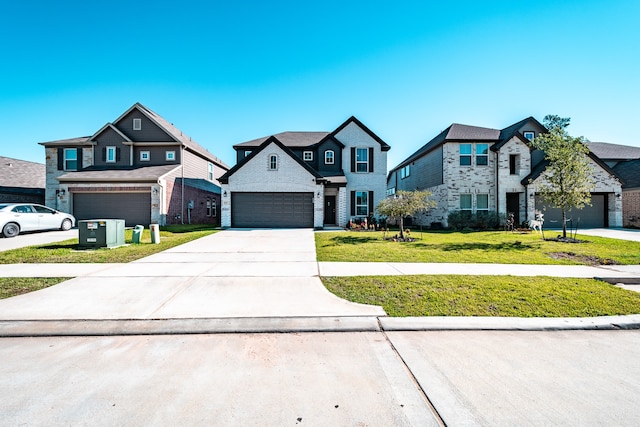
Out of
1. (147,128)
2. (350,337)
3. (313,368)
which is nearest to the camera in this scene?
(313,368)

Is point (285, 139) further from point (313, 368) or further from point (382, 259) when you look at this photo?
point (313, 368)

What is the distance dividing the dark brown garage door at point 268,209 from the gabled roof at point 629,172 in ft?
73.8

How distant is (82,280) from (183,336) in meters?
4.03

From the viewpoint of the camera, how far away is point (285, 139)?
2303 cm

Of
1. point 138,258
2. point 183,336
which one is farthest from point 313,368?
point 138,258

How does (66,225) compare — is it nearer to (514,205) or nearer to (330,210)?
(330,210)

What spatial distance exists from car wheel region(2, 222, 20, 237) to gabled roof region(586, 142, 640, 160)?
41.3 m

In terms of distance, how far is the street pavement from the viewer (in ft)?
8.08

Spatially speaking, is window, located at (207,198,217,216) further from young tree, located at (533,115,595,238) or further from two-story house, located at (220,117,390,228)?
young tree, located at (533,115,595,238)

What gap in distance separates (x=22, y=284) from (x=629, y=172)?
34.0 meters

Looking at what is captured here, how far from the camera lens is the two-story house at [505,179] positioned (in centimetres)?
1895

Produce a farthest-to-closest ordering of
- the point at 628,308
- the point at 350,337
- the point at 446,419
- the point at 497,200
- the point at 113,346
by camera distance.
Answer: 1. the point at 497,200
2. the point at 628,308
3. the point at 350,337
4. the point at 113,346
5. the point at 446,419

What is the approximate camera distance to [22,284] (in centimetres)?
579

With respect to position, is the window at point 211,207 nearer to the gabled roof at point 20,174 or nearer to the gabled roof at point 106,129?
the gabled roof at point 106,129
